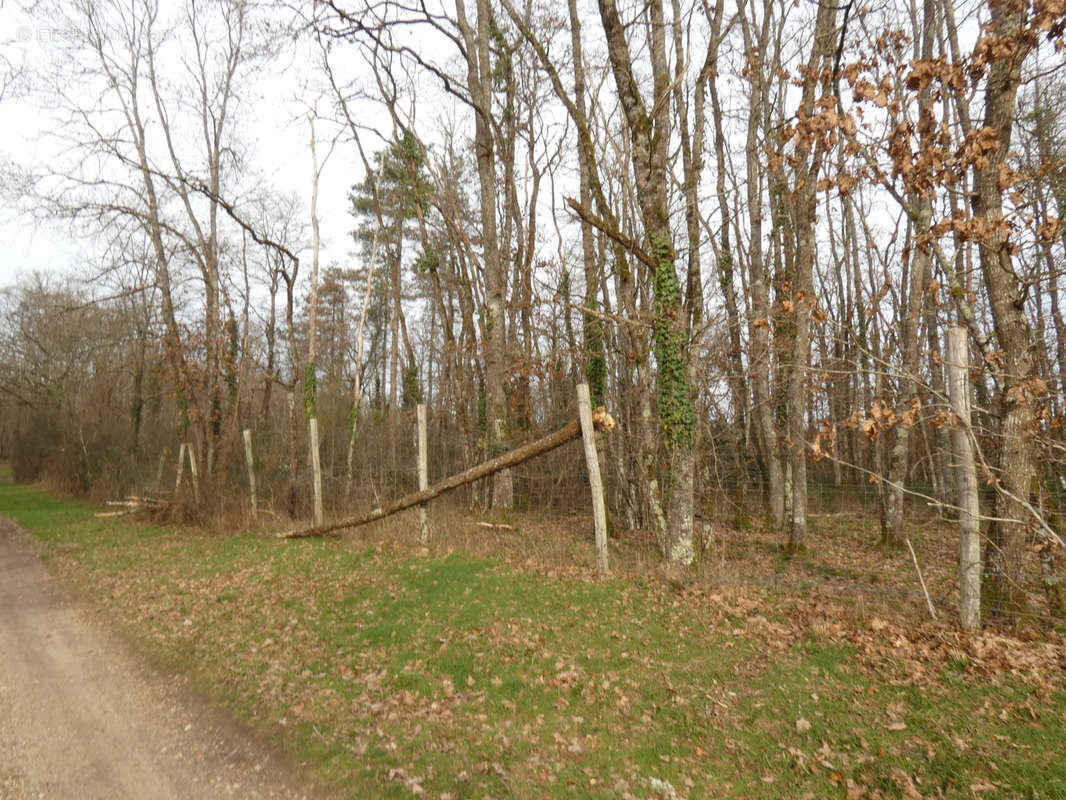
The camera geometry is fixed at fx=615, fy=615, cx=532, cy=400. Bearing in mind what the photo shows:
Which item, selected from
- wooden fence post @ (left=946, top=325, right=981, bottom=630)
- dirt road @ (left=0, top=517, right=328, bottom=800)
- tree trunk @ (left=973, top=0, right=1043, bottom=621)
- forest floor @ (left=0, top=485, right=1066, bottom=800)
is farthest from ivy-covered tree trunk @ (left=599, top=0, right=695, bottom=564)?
dirt road @ (left=0, top=517, right=328, bottom=800)

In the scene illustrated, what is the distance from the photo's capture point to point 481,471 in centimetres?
857

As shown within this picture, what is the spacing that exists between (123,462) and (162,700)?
61.3 ft

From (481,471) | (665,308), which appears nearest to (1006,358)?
(665,308)

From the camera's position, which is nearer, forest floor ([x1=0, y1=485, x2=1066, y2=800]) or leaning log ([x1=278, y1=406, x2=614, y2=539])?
forest floor ([x1=0, y1=485, x2=1066, y2=800])

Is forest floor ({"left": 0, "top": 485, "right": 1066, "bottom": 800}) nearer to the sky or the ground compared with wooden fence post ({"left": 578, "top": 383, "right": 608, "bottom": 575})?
nearer to the ground

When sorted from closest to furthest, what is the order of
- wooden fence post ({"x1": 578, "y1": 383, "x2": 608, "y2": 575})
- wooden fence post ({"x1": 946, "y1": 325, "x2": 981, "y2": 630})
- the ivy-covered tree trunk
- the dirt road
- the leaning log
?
the dirt road → wooden fence post ({"x1": 946, "y1": 325, "x2": 981, "y2": 630}) → wooden fence post ({"x1": 578, "y1": 383, "x2": 608, "y2": 575}) → the leaning log → the ivy-covered tree trunk

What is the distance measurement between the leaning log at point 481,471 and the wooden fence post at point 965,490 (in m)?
3.60

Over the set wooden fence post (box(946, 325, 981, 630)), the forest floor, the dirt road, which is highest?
wooden fence post (box(946, 325, 981, 630))

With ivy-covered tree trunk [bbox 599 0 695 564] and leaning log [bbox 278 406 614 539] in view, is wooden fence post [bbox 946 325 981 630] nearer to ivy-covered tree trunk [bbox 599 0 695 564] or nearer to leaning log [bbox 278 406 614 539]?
ivy-covered tree trunk [bbox 599 0 695 564]

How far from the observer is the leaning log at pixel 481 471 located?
777cm

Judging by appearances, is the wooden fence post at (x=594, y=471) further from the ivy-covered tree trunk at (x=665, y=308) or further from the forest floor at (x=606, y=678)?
the ivy-covered tree trunk at (x=665, y=308)

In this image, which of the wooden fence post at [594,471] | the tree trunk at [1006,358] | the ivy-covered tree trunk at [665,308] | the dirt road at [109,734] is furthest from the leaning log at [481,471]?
the dirt road at [109,734]

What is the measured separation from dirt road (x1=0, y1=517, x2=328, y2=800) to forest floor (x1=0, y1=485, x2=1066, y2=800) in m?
0.19

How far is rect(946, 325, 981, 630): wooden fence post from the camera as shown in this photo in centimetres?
500
